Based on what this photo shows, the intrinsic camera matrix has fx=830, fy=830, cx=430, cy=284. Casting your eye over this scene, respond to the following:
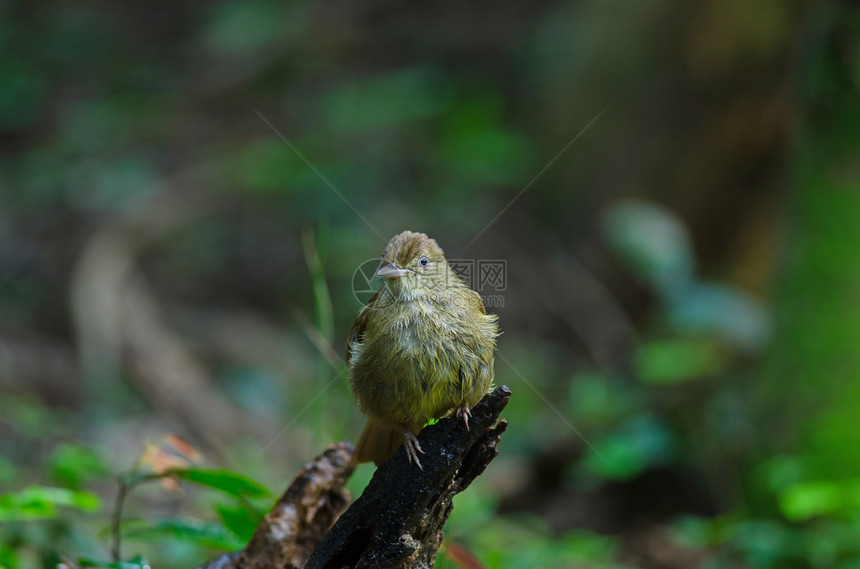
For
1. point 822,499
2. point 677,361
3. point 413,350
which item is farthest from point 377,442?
point 677,361

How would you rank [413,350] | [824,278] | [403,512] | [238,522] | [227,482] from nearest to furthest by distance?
[403,512] < [227,482] < [238,522] < [413,350] < [824,278]

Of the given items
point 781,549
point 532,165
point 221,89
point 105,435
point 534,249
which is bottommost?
point 781,549

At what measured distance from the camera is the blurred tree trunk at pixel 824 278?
Answer: 431 cm

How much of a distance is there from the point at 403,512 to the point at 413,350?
0.62 metres

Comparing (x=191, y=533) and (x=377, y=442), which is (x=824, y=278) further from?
(x=191, y=533)

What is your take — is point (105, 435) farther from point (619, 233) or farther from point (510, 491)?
point (619, 233)

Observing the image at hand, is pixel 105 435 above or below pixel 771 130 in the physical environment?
below

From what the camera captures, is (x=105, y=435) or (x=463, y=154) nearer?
(x=105, y=435)

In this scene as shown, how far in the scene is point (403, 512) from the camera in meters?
2.20

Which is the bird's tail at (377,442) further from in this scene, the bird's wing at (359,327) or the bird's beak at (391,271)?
the bird's beak at (391,271)

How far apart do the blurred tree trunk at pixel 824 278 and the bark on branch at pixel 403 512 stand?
8.93 feet

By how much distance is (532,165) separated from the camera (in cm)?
851

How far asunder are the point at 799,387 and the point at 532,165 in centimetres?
451

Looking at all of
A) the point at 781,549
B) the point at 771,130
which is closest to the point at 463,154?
the point at 771,130
